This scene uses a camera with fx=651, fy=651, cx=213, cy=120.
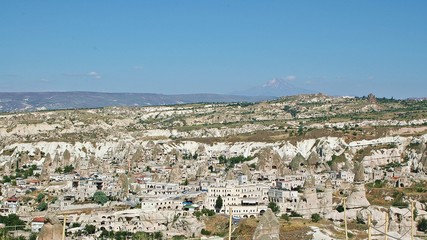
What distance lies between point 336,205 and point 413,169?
65.1 ft

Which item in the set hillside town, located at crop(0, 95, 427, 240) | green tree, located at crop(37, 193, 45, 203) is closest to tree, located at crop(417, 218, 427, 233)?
hillside town, located at crop(0, 95, 427, 240)

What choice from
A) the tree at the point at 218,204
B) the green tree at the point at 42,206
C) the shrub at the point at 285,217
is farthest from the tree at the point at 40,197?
the shrub at the point at 285,217

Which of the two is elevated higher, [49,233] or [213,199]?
[49,233]

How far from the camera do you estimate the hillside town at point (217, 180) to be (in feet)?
122

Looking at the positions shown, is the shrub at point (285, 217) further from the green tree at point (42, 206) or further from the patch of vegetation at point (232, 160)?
the patch of vegetation at point (232, 160)

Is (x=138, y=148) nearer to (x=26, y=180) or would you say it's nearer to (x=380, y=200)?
(x=26, y=180)

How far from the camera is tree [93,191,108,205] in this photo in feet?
161

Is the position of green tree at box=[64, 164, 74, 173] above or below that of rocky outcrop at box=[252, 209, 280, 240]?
below

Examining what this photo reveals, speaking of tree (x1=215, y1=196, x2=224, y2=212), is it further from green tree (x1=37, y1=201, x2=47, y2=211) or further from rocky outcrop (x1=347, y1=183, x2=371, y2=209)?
green tree (x1=37, y1=201, x2=47, y2=211)

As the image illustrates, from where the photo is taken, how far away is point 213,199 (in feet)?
153

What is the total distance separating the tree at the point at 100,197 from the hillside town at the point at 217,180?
0.11m

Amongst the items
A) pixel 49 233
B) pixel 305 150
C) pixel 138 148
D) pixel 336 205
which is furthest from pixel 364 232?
pixel 138 148

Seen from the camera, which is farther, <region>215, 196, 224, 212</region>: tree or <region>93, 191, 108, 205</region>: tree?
<region>93, 191, 108, 205</region>: tree

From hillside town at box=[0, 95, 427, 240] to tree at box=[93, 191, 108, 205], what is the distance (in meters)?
0.11
